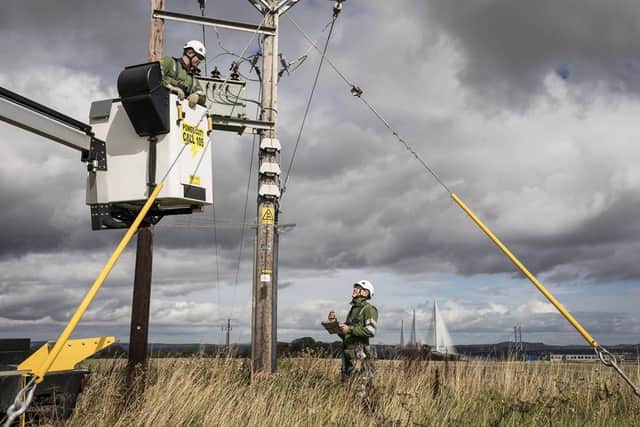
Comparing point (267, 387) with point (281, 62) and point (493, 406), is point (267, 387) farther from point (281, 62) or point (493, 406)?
point (281, 62)

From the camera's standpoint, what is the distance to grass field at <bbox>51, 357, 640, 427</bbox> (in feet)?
22.2

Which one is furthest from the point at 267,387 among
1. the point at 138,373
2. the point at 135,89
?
the point at 135,89

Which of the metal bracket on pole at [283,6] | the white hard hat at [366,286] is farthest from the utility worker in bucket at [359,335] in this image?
the metal bracket on pole at [283,6]

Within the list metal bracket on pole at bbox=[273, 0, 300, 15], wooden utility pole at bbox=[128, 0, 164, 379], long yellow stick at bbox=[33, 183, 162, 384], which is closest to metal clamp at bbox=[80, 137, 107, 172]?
wooden utility pole at bbox=[128, 0, 164, 379]

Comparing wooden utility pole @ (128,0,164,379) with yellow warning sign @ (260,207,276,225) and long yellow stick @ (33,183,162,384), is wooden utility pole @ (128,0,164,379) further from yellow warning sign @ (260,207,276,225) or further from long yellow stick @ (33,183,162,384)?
long yellow stick @ (33,183,162,384)

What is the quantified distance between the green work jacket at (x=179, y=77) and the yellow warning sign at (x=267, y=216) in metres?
3.91

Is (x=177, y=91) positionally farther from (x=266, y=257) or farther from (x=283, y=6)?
(x=283, y=6)

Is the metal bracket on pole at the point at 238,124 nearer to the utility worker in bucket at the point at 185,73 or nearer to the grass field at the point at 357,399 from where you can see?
the utility worker in bucket at the point at 185,73

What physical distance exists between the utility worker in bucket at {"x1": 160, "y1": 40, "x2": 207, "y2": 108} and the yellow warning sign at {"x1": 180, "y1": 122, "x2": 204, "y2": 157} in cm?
25

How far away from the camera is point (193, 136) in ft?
21.7

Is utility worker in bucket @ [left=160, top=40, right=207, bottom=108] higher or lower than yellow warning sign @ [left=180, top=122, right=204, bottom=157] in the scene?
higher

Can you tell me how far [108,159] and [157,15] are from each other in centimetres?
430

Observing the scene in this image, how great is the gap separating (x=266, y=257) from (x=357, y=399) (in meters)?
3.26

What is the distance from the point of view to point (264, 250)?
34.6 feet
